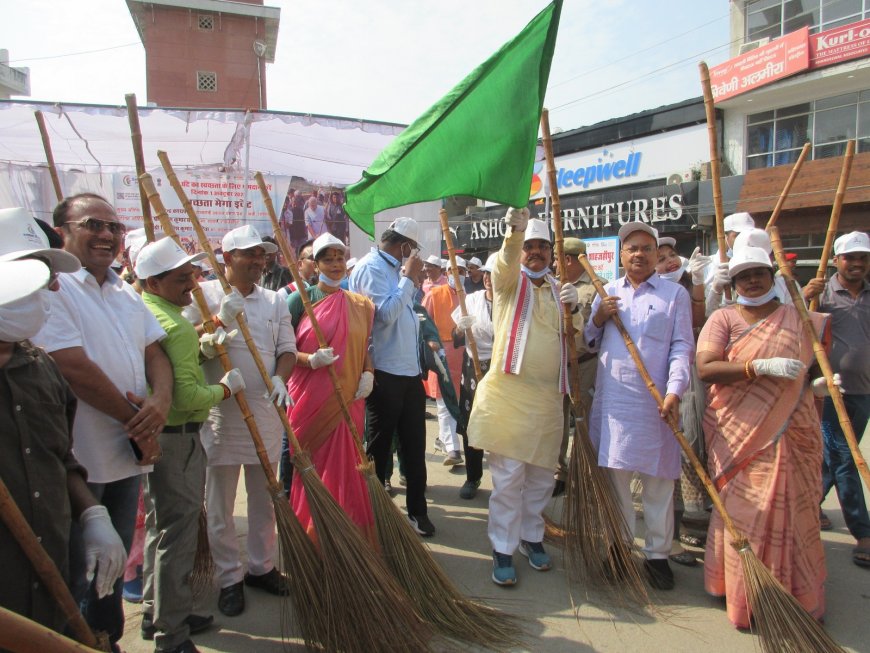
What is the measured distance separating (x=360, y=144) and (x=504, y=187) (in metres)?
5.82

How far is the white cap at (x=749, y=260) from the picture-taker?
296 centimetres

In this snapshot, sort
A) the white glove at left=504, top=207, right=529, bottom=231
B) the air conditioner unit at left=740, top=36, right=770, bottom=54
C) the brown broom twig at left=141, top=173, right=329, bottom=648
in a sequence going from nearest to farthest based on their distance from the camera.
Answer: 1. the brown broom twig at left=141, top=173, right=329, bottom=648
2. the white glove at left=504, top=207, right=529, bottom=231
3. the air conditioner unit at left=740, top=36, right=770, bottom=54

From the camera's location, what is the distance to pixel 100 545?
1.77 metres

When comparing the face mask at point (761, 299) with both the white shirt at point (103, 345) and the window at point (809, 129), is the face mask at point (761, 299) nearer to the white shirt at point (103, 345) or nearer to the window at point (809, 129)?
the white shirt at point (103, 345)

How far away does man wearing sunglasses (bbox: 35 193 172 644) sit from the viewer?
7.11ft

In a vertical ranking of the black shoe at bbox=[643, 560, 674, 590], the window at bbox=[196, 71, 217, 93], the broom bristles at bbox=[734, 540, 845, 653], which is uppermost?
the window at bbox=[196, 71, 217, 93]

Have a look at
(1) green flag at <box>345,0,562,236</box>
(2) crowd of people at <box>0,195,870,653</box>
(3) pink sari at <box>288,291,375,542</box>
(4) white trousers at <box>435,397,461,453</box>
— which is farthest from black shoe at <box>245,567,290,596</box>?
(4) white trousers at <box>435,397,461,453</box>

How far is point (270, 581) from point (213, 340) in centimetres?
134

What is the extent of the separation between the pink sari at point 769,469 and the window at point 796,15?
17.2 metres

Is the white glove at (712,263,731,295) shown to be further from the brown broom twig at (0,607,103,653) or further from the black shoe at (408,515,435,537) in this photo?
the brown broom twig at (0,607,103,653)

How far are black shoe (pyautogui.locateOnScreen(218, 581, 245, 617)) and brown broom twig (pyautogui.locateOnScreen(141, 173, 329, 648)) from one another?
0.96 feet

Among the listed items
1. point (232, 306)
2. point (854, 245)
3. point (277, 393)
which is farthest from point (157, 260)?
point (854, 245)

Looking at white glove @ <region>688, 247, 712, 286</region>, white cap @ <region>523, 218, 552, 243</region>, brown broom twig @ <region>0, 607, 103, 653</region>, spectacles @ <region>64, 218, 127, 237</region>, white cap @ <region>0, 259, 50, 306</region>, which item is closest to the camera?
brown broom twig @ <region>0, 607, 103, 653</region>

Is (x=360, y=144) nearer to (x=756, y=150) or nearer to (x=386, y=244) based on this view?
(x=386, y=244)
